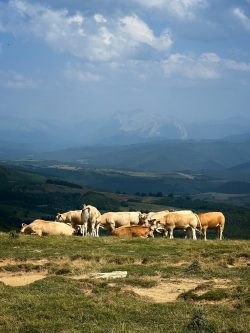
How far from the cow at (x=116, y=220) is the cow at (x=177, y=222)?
4.33 metres

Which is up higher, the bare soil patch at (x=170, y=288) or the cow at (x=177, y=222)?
the cow at (x=177, y=222)

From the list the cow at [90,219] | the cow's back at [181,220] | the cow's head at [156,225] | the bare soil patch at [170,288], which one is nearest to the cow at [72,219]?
the cow at [90,219]

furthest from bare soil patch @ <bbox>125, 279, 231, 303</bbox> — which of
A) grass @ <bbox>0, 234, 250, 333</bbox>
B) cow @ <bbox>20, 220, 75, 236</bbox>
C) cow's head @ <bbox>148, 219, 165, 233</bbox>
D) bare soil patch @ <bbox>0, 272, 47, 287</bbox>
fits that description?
cow @ <bbox>20, 220, 75, 236</bbox>

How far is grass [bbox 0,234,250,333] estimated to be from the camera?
1456 centimetres

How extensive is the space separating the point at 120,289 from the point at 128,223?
80.6 ft

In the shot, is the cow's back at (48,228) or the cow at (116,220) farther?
the cow at (116,220)

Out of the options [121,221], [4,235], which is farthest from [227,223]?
[4,235]

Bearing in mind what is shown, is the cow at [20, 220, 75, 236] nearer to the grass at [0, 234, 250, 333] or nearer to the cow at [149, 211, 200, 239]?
the grass at [0, 234, 250, 333]

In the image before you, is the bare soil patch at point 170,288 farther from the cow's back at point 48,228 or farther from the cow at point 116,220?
the cow at point 116,220

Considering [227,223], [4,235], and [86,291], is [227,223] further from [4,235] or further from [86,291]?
[86,291]

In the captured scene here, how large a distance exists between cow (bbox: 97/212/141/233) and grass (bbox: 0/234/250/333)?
399 inches

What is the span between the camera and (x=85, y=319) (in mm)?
15211

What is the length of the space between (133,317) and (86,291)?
422 centimetres

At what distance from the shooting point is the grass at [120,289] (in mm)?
14562
